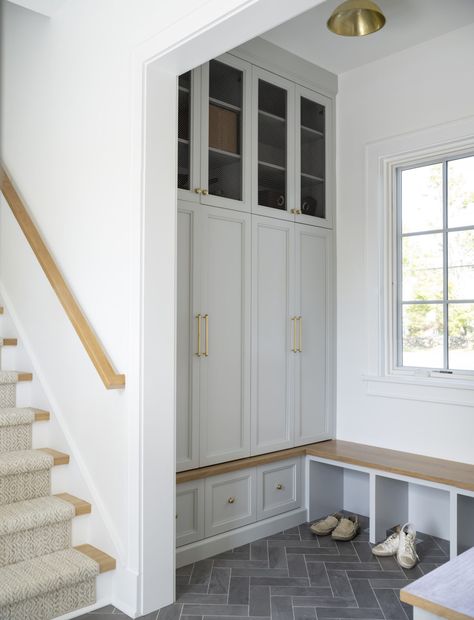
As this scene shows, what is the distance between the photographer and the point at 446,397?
338 centimetres

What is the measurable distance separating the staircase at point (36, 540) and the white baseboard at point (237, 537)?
1.77ft

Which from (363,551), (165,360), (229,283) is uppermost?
(229,283)

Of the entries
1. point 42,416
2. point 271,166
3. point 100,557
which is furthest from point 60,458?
point 271,166

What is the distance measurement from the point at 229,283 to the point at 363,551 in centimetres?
163

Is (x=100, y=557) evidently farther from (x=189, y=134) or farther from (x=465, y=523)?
(x=189, y=134)

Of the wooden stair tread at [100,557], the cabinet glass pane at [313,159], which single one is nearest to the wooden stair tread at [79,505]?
the wooden stair tread at [100,557]

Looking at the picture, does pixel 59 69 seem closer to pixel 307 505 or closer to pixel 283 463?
pixel 283 463

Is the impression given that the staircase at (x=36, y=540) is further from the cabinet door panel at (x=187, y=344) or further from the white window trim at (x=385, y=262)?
the white window trim at (x=385, y=262)

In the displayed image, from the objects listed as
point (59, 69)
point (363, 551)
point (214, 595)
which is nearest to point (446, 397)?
point (363, 551)

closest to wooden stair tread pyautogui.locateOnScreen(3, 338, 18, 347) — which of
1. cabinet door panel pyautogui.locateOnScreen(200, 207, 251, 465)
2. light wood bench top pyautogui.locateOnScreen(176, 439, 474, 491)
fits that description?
cabinet door panel pyautogui.locateOnScreen(200, 207, 251, 465)

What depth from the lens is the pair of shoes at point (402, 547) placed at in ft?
9.63

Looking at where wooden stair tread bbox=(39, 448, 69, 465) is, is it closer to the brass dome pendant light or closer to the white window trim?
the white window trim

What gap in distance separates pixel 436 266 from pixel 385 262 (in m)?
0.31

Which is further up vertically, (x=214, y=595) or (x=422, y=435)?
(x=422, y=435)
